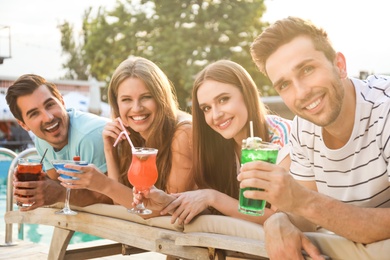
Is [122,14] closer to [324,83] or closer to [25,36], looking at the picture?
[25,36]

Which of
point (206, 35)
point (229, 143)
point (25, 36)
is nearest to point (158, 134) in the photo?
point (229, 143)

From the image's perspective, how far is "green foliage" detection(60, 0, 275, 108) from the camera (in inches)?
1051

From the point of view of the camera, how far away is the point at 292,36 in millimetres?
2316

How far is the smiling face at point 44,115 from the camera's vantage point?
412 centimetres

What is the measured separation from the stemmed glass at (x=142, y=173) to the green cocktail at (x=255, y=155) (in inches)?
31.2

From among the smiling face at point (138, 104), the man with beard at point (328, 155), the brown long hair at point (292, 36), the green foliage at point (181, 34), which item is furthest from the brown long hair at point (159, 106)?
the green foliage at point (181, 34)

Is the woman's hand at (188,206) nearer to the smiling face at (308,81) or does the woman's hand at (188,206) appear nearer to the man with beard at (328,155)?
the man with beard at (328,155)

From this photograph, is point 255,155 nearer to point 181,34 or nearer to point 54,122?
point 54,122

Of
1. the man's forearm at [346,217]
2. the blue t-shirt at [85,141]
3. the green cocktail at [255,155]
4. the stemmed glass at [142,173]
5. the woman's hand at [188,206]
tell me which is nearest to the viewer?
the man's forearm at [346,217]

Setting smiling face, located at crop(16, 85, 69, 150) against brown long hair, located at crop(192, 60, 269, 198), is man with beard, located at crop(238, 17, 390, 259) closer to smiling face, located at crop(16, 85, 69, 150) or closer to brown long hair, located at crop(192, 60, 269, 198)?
brown long hair, located at crop(192, 60, 269, 198)

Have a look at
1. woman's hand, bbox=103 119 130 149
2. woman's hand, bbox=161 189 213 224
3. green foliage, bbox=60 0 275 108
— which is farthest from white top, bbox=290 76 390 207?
green foliage, bbox=60 0 275 108

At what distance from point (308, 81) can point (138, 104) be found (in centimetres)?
161

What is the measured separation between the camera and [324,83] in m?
2.24

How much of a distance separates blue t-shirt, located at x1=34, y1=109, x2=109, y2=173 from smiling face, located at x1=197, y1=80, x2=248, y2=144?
1.19 metres
